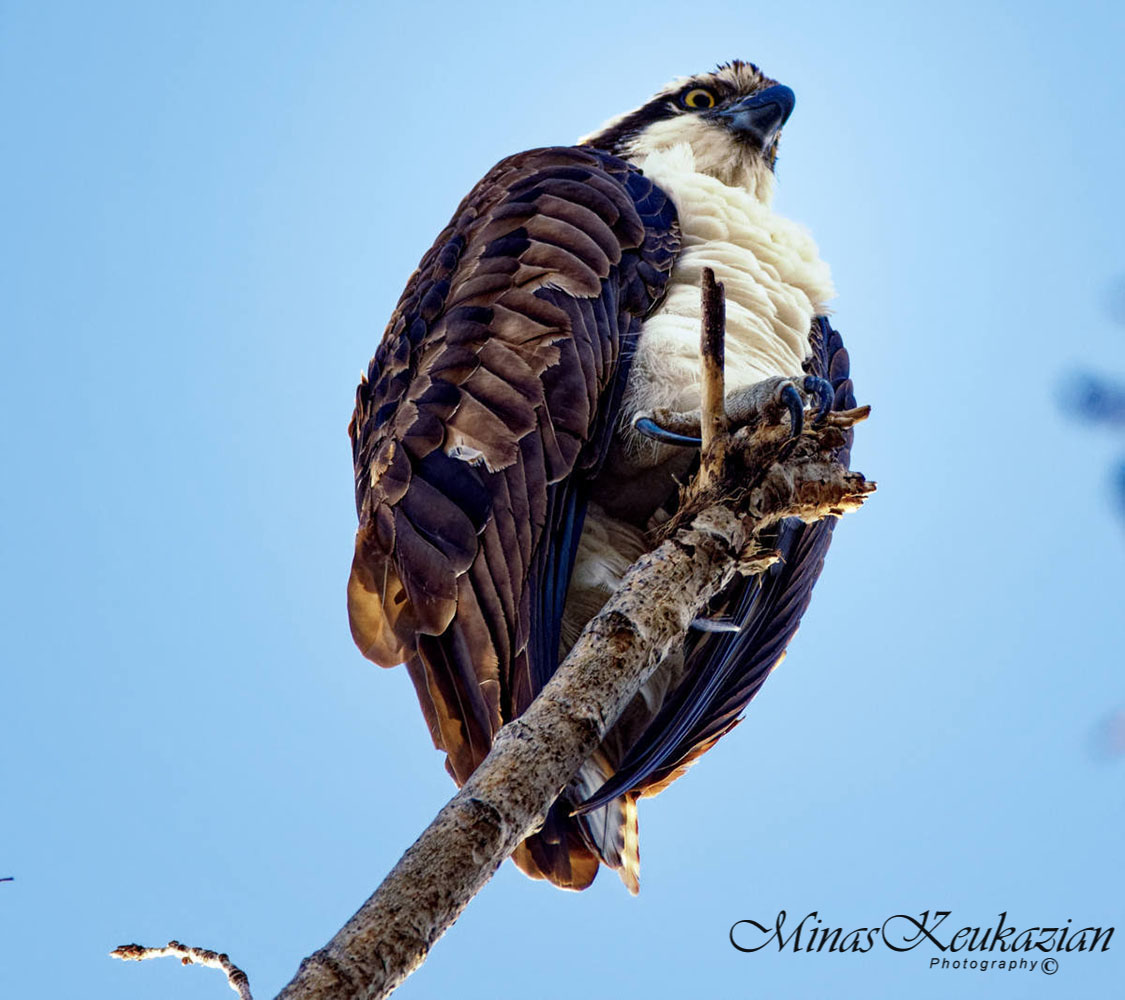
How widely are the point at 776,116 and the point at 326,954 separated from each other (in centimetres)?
458

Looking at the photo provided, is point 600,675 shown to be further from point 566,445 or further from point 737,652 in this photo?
point 737,652

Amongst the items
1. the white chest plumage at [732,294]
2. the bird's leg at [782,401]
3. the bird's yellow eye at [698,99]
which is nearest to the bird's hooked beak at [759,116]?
the bird's yellow eye at [698,99]

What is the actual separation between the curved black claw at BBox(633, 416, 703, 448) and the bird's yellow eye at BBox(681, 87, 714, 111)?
2597mm

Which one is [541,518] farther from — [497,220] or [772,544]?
[497,220]

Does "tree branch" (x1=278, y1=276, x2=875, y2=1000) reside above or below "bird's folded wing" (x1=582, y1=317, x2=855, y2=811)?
below

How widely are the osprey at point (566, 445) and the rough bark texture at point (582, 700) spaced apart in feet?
0.59

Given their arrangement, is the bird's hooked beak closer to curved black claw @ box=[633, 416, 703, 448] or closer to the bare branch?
curved black claw @ box=[633, 416, 703, 448]

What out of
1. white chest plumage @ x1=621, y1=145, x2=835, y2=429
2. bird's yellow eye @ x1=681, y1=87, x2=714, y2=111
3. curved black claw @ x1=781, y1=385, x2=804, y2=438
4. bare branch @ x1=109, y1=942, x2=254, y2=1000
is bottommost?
bare branch @ x1=109, y1=942, x2=254, y2=1000

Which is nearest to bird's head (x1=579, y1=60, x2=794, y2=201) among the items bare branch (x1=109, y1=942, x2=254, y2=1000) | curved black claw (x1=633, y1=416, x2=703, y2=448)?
curved black claw (x1=633, y1=416, x2=703, y2=448)

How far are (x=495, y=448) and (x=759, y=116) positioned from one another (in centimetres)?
281

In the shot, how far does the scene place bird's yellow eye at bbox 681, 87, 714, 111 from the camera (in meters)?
5.62

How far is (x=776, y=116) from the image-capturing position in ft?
17.8

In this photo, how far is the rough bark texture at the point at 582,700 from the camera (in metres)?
1.67

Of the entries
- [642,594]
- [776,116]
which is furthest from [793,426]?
[776,116]
